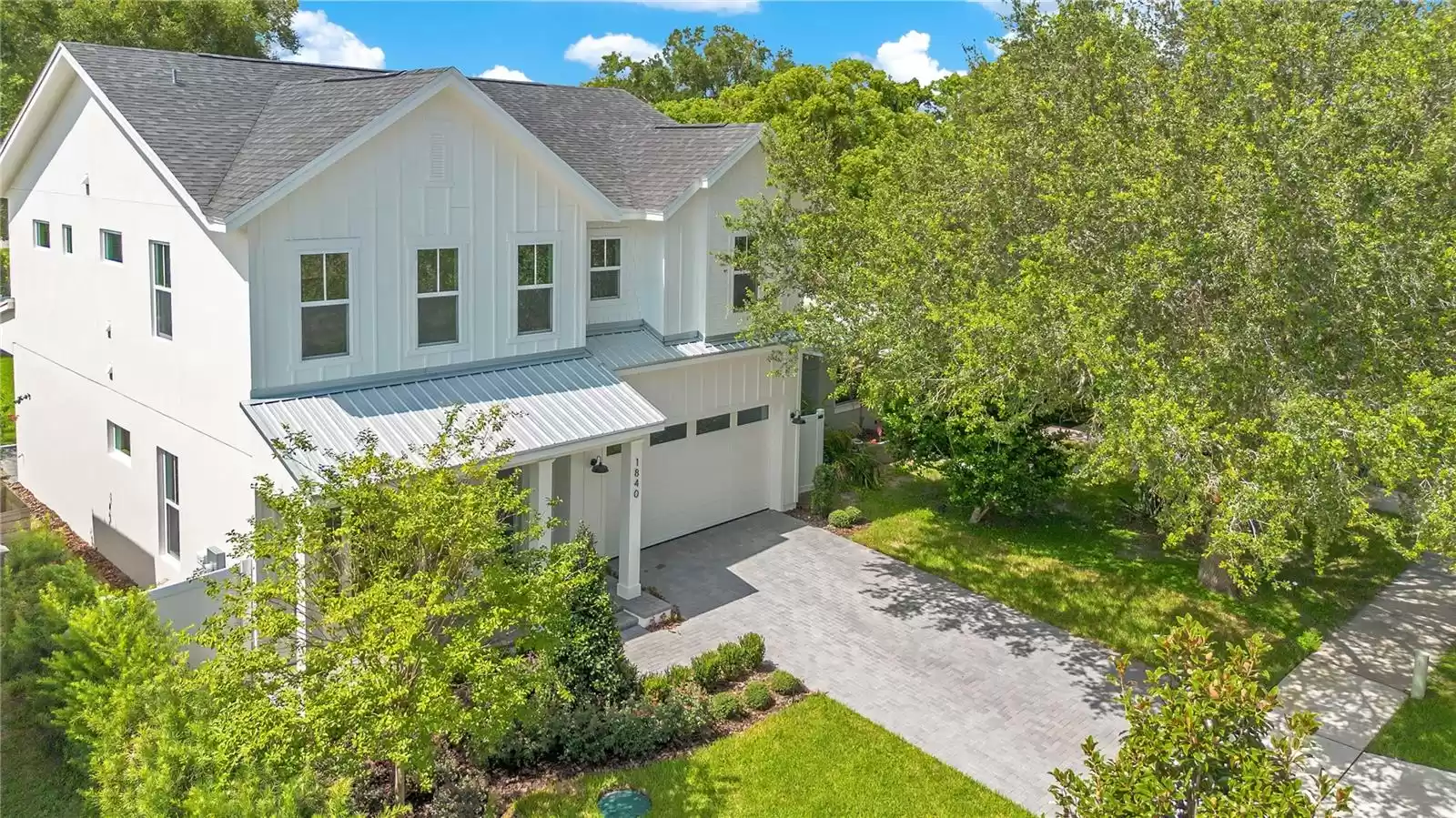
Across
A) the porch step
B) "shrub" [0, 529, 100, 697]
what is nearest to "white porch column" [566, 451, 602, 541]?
the porch step

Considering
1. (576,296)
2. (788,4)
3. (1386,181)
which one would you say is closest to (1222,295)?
(1386,181)

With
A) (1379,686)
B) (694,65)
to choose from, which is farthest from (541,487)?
(694,65)

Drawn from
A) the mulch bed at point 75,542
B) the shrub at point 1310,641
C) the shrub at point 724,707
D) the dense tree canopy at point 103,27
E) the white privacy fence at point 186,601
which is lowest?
the shrub at point 724,707

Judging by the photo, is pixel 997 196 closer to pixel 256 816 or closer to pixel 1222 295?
pixel 1222 295

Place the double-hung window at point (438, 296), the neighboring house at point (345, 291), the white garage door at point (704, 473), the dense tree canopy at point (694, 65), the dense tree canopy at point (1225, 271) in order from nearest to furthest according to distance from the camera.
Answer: the dense tree canopy at point (1225, 271), the neighboring house at point (345, 291), the double-hung window at point (438, 296), the white garage door at point (704, 473), the dense tree canopy at point (694, 65)

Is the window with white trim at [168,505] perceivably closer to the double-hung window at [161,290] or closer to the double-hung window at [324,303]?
the double-hung window at [161,290]

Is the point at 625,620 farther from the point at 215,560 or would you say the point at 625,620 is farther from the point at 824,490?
the point at 824,490

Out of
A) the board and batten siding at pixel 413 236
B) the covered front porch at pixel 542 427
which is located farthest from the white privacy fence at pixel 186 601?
the board and batten siding at pixel 413 236
